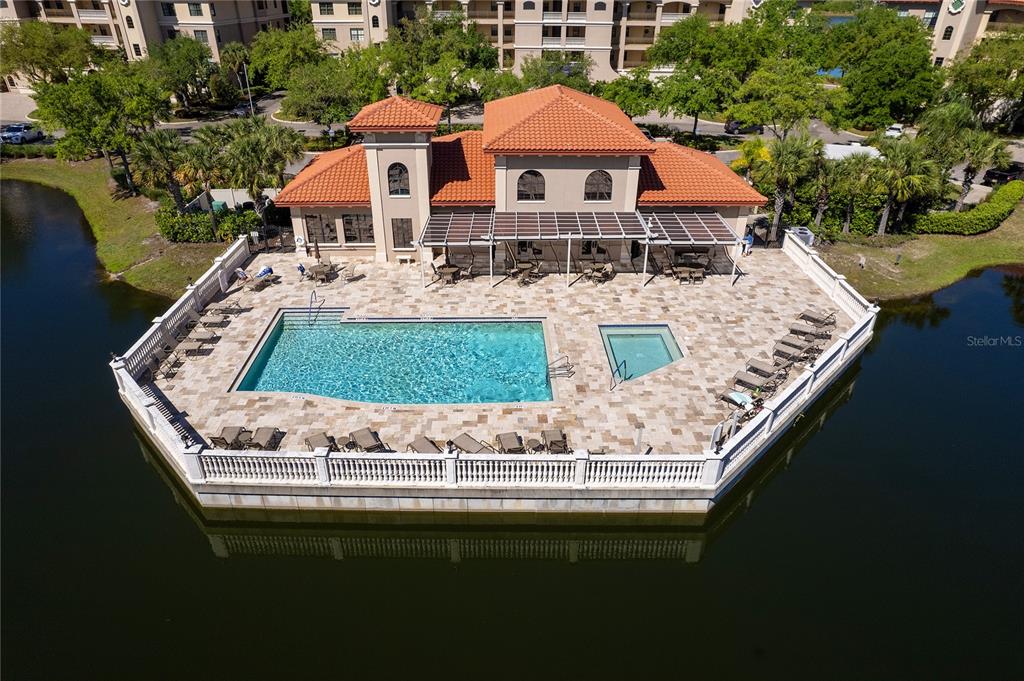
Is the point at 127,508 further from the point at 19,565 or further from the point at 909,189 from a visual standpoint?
the point at 909,189

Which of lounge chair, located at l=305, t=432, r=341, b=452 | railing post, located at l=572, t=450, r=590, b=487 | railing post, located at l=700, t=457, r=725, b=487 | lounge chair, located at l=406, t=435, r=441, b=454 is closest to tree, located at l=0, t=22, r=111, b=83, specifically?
lounge chair, located at l=305, t=432, r=341, b=452

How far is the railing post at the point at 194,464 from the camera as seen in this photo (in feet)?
64.1

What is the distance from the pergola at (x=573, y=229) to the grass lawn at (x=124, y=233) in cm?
1466

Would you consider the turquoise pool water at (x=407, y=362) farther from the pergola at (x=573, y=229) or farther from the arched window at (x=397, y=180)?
the arched window at (x=397, y=180)

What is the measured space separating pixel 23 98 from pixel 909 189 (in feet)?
332

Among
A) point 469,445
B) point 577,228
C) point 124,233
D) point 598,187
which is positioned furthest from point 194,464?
point 124,233

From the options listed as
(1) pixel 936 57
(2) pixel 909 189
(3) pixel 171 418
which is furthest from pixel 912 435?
(1) pixel 936 57

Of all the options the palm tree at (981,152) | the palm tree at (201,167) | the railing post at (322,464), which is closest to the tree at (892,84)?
the palm tree at (981,152)

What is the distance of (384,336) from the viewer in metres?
29.4

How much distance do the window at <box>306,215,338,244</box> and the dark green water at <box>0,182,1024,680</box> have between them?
1406cm

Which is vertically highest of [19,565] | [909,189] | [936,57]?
[936,57]

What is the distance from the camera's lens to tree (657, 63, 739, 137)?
55909mm

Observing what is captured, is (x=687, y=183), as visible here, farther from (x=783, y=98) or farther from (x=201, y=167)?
(x=201, y=167)

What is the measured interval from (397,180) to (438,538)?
20.7m
